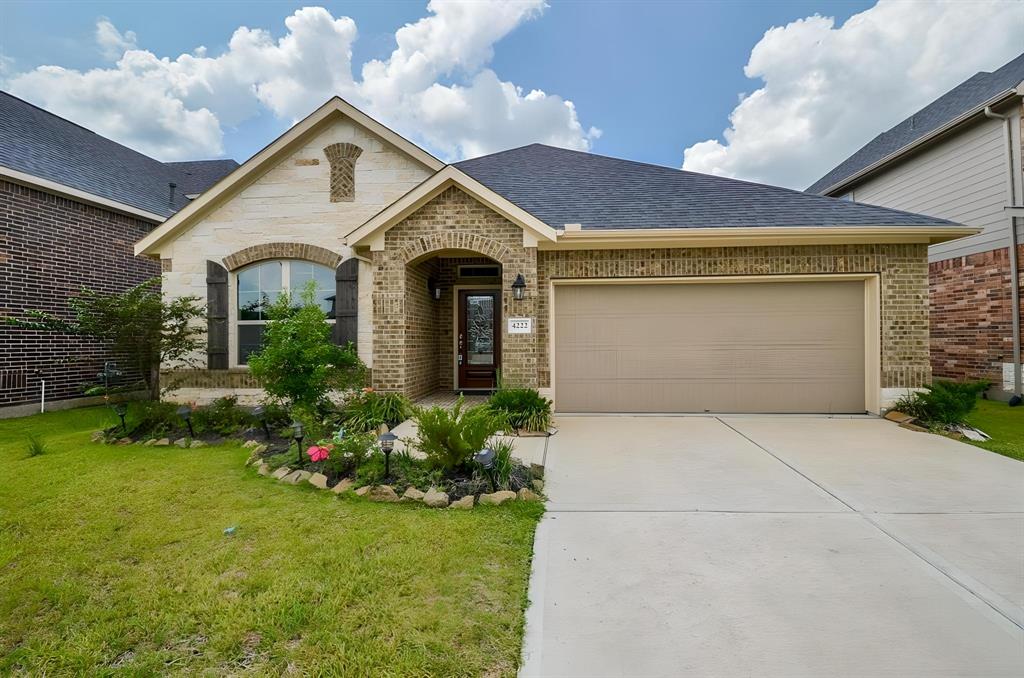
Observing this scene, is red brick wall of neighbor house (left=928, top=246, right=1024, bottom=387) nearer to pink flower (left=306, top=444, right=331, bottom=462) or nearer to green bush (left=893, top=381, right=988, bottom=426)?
green bush (left=893, top=381, right=988, bottom=426)

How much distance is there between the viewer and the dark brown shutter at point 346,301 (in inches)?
332

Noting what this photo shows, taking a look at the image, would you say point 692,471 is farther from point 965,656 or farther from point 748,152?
point 748,152

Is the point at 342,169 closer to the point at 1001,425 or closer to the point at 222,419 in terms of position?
the point at 222,419

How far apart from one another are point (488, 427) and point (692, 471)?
89.4 inches

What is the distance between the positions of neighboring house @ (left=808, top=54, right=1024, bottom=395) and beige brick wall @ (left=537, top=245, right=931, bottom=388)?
2.99 metres

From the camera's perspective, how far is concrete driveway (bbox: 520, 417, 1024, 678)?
7.15 feet

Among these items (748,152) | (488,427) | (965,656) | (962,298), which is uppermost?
(748,152)

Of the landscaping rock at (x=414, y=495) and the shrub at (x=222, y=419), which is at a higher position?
the shrub at (x=222, y=419)

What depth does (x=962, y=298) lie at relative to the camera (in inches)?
404

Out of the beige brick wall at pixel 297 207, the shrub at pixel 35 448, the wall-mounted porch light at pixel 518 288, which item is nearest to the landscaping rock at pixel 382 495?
the wall-mounted porch light at pixel 518 288

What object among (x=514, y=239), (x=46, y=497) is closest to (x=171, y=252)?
(x=46, y=497)

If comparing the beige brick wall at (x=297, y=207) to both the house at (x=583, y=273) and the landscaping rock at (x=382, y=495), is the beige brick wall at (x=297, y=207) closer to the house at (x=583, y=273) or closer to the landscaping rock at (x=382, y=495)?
the house at (x=583, y=273)

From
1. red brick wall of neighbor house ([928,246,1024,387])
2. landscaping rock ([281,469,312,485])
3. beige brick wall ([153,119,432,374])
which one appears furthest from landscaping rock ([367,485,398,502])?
red brick wall of neighbor house ([928,246,1024,387])

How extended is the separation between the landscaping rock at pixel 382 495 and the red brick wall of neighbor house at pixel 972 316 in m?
12.1
